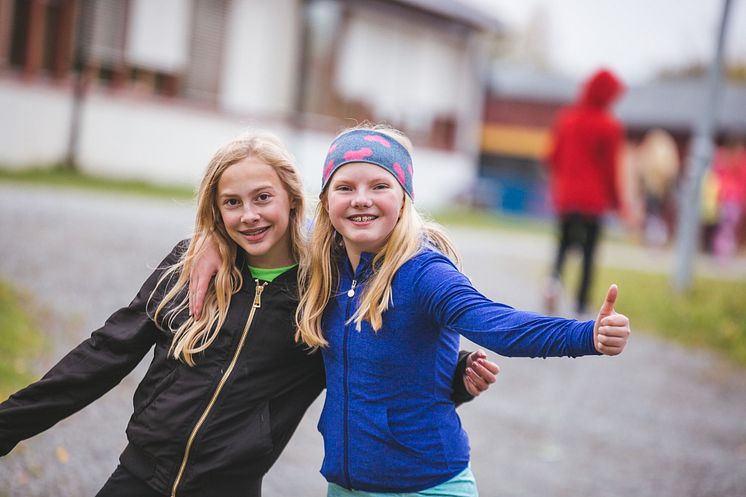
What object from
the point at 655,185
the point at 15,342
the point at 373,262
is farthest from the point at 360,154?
the point at 655,185

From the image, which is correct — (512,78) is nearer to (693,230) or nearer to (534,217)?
(534,217)

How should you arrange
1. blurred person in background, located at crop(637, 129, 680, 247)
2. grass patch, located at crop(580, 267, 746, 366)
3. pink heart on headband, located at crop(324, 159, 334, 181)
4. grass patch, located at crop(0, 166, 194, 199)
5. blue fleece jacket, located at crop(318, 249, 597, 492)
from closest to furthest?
1. blue fleece jacket, located at crop(318, 249, 597, 492)
2. pink heart on headband, located at crop(324, 159, 334, 181)
3. grass patch, located at crop(580, 267, 746, 366)
4. grass patch, located at crop(0, 166, 194, 199)
5. blurred person in background, located at crop(637, 129, 680, 247)

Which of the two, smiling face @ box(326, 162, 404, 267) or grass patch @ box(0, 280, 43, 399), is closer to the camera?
smiling face @ box(326, 162, 404, 267)

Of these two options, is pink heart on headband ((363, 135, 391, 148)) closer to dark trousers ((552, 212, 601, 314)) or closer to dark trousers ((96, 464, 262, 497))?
dark trousers ((96, 464, 262, 497))

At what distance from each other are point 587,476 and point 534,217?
75.1ft

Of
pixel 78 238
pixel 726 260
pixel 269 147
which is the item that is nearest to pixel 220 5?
pixel 78 238

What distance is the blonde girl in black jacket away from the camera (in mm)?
2531

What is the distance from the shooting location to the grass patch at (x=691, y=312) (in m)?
8.52

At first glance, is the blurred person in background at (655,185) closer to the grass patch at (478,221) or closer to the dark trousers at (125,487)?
the grass patch at (478,221)

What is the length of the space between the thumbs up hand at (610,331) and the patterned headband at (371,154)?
834 mm

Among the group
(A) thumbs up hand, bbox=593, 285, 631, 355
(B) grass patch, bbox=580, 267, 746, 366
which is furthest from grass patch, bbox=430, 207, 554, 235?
(A) thumbs up hand, bbox=593, 285, 631, 355

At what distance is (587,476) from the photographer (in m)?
4.90

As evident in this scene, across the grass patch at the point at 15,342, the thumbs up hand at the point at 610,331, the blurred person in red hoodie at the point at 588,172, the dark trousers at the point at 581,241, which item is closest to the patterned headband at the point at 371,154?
the thumbs up hand at the point at 610,331

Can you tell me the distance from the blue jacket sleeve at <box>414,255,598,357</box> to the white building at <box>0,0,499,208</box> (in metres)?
9.83
